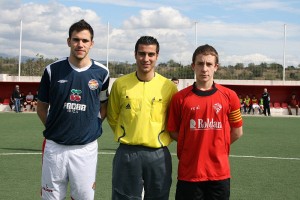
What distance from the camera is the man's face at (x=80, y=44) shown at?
185 inches

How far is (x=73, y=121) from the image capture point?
15.4 ft

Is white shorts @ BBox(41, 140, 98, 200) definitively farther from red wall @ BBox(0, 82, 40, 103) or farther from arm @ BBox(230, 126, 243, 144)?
red wall @ BBox(0, 82, 40, 103)

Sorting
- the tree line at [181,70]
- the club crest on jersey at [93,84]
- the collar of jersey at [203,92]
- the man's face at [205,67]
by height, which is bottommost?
the collar of jersey at [203,92]

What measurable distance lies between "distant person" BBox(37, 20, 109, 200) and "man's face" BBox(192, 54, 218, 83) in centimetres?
99

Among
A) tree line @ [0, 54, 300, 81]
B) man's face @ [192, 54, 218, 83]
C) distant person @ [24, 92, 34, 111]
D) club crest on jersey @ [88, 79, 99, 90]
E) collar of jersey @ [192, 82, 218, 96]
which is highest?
tree line @ [0, 54, 300, 81]

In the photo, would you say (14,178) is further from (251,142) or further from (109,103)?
(251,142)

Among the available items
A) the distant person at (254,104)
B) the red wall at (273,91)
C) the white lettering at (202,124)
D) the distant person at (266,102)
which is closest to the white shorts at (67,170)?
the white lettering at (202,124)

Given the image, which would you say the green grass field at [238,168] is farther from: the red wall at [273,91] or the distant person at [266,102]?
the red wall at [273,91]

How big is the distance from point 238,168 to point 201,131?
5396 mm

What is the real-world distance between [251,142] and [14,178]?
336 inches

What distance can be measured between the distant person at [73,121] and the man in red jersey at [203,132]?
82cm

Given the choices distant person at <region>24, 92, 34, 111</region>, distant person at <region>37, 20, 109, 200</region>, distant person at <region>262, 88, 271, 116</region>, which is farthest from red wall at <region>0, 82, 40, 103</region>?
distant person at <region>37, 20, 109, 200</region>

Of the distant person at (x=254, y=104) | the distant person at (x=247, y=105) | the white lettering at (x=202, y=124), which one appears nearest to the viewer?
the white lettering at (x=202, y=124)

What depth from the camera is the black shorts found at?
4633 millimetres
